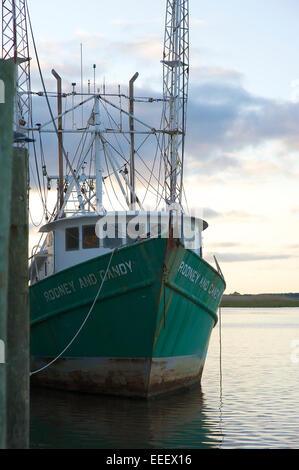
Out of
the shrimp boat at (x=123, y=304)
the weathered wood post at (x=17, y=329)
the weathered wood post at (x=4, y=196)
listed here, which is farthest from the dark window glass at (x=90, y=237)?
the weathered wood post at (x=4, y=196)

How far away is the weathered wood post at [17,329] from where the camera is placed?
8.15 metres

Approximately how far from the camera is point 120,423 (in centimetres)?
1409

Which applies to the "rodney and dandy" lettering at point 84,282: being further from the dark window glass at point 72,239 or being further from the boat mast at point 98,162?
the boat mast at point 98,162

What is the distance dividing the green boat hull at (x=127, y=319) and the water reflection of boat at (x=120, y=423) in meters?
0.44

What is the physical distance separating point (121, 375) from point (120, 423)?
7.94 feet

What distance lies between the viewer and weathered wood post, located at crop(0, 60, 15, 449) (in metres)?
6.85

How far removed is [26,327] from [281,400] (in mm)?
11587

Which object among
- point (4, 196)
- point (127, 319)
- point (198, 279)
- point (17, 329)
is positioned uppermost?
point (198, 279)

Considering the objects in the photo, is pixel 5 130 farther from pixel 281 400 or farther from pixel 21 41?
pixel 21 41

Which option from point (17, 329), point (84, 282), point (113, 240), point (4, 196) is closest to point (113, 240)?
point (113, 240)

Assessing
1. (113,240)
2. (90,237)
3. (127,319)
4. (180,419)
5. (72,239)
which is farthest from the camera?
(72,239)

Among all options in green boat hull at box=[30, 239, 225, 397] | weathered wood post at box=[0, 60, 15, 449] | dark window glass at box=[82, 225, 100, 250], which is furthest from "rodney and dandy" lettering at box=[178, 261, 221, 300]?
weathered wood post at box=[0, 60, 15, 449]

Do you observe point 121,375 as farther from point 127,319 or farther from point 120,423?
point 120,423
